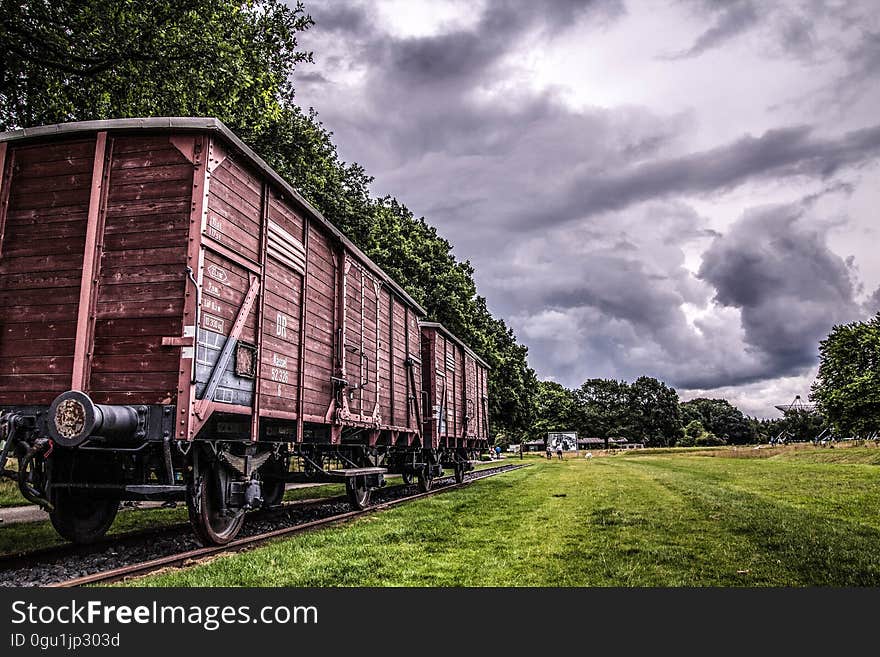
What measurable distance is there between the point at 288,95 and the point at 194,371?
1277 cm

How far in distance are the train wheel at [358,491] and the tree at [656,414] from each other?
121m

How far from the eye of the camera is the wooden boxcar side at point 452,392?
17297 millimetres

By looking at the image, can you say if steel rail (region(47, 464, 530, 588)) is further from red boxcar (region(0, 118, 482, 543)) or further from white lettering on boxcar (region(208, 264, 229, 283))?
white lettering on boxcar (region(208, 264, 229, 283))

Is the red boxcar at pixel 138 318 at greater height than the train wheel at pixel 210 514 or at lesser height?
greater

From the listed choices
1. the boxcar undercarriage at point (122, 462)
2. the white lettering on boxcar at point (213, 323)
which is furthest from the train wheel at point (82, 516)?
the white lettering on boxcar at point (213, 323)

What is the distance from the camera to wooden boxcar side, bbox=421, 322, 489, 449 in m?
17.3

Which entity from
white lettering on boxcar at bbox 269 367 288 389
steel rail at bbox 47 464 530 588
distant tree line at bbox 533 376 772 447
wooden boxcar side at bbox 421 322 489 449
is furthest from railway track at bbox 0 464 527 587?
distant tree line at bbox 533 376 772 447

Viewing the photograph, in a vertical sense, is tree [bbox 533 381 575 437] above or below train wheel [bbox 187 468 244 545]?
above

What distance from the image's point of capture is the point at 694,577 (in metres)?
5.64

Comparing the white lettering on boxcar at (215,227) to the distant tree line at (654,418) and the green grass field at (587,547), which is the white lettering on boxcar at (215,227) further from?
the distant tree line at (654,418)

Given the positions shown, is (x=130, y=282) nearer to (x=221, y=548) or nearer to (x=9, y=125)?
(x=221, y=548)

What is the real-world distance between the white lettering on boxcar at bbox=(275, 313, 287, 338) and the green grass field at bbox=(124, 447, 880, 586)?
2765 millimetres

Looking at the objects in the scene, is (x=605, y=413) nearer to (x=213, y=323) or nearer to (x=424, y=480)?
(x=424, y=480)

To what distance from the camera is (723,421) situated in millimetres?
147375
